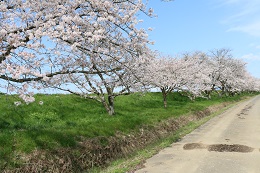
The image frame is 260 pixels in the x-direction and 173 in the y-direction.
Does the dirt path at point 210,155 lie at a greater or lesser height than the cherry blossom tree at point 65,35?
lesser

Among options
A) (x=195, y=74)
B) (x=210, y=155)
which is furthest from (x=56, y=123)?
(x=195, y=74)

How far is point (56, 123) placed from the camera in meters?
17.7

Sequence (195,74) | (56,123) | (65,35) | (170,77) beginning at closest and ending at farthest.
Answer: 1. (65,35)
2. (56,123)
3. (170,77)
4. (195,74)

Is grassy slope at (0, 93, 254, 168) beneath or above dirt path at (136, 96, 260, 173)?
above

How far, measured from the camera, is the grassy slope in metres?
11.7

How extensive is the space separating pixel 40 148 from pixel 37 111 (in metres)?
9.20

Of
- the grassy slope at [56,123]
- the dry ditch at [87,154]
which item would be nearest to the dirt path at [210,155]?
the dry ditch at [87,154]

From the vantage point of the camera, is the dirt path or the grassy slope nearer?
the dirt path

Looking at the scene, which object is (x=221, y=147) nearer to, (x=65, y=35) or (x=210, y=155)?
(x=210, y=155)

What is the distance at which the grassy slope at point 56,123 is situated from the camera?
1169 cm

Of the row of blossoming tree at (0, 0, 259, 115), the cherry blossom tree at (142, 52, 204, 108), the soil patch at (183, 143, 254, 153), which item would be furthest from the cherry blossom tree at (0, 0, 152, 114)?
the cherry blossom tree at (142, 52, 204, 108)

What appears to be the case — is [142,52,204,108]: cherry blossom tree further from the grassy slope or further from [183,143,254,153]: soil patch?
[183,143,254,153]: soil patch

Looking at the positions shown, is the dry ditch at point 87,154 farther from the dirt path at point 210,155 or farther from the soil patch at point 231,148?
the soil patch at point 231,148

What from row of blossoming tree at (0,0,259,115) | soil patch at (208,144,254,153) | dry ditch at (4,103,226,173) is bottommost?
soil patch at (208,144,254,153)
